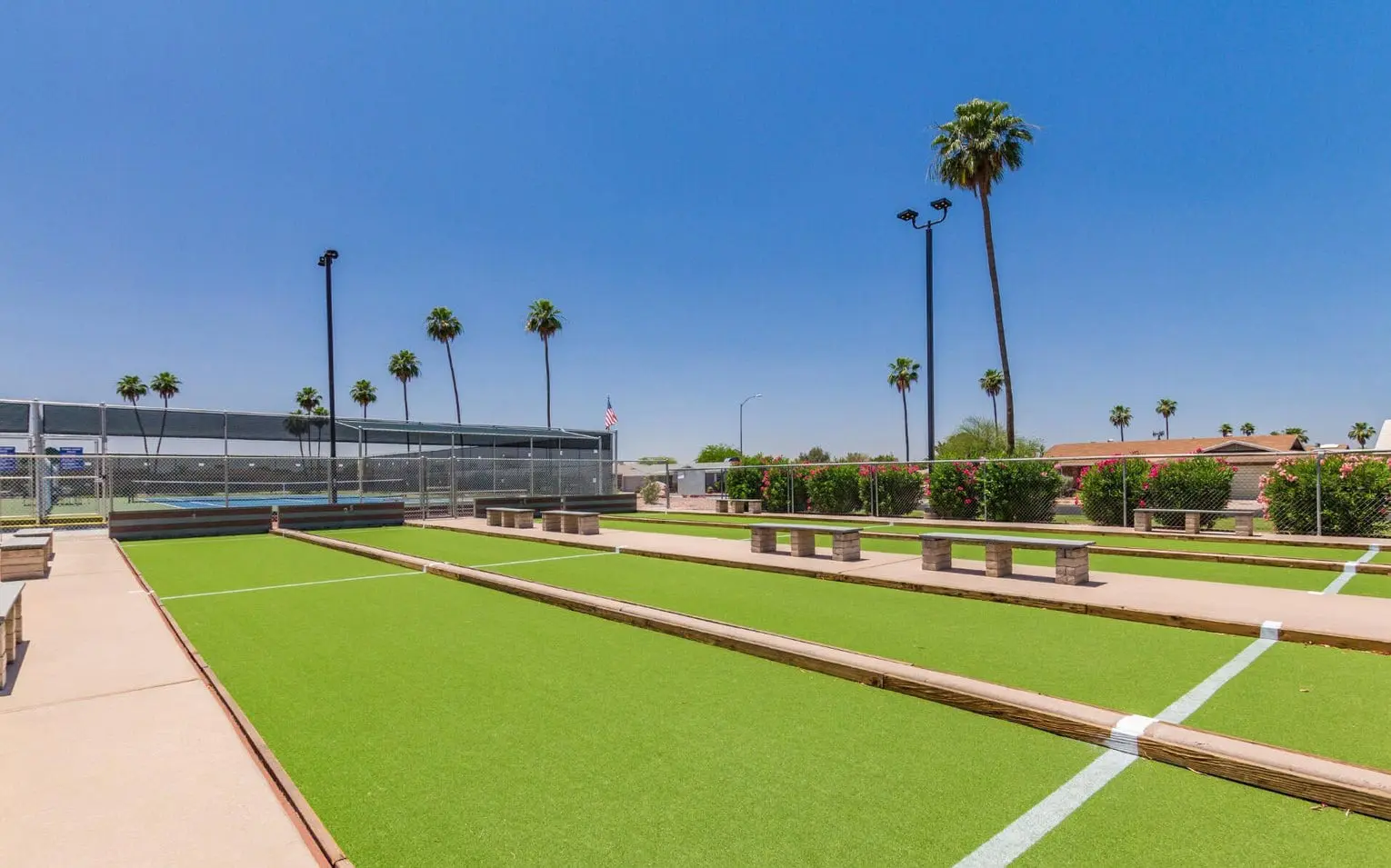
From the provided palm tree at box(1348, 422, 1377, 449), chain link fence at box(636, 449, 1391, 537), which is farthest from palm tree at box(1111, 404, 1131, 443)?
chain link fence at box(636, 449, 1391, 537)

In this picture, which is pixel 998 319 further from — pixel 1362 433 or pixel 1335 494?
pixel 1362 433

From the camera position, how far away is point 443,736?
3.92 meters

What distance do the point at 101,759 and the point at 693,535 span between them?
1219 cm

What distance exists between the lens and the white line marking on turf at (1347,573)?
7699 millimetres

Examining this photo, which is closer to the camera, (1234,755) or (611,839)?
(611,839)

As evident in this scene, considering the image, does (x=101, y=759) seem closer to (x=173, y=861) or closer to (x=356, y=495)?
(x=173, y=861)

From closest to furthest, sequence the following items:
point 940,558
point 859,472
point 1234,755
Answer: point 1234,755 → point 940,558 → point 859,472

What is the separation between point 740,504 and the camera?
2353 cm

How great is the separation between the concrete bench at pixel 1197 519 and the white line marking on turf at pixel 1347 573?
1806 mm

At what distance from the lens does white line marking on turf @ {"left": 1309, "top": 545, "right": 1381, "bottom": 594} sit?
770 cm

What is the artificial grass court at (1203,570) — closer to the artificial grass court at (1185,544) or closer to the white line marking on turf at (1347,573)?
the white line marking on turf at (1347,573)

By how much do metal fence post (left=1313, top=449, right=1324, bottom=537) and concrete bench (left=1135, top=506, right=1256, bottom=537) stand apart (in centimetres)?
91

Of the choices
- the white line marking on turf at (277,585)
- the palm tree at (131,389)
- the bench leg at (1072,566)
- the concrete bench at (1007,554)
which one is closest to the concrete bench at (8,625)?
the white line marking on turf at (277,585)

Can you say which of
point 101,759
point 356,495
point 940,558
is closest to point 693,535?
point 940,558
